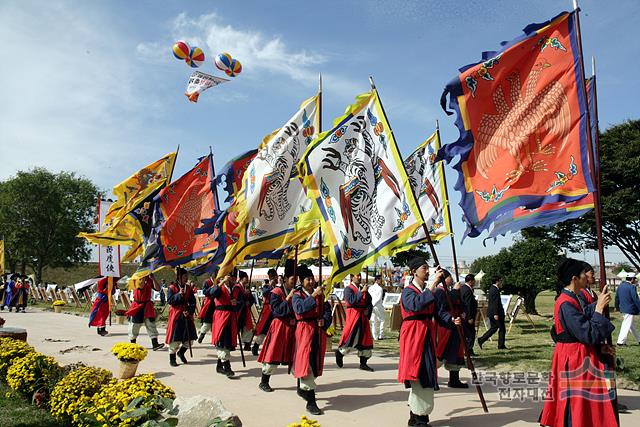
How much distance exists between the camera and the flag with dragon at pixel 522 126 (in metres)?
5.07

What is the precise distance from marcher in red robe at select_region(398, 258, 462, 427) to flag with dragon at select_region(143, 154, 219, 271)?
6.15 meters

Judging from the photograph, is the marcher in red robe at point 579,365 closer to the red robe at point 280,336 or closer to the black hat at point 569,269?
the black hat at point 569,269

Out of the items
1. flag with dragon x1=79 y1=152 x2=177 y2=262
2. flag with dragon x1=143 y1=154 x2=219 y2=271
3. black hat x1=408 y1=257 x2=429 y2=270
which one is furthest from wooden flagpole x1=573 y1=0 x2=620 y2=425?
flag with dragon x1=79 y1=152 x2=177 y2=262

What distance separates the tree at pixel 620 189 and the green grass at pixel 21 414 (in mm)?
23922

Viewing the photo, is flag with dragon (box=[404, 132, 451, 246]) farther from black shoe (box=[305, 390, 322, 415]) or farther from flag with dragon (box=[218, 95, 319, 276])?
black shoe (box=[305, 390, 322, 415])

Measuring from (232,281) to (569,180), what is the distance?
6977 millimetres

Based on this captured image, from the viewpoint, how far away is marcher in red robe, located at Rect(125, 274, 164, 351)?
12680mm

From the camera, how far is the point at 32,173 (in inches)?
1785

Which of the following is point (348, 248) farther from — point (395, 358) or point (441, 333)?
point (395, 358)

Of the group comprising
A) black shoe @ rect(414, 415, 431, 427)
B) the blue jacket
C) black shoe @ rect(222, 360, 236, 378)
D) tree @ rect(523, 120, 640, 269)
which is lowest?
black shoe @ rect(414, 415, 431, 427)

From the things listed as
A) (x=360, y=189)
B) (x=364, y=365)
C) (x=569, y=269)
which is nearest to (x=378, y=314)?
(x=364, y=365)

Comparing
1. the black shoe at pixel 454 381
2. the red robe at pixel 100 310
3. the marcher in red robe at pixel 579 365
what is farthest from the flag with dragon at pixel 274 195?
the red robe at pixel 100 310

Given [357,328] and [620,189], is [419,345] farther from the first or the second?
[620,189]

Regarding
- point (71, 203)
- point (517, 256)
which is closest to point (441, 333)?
point (517, 256)
